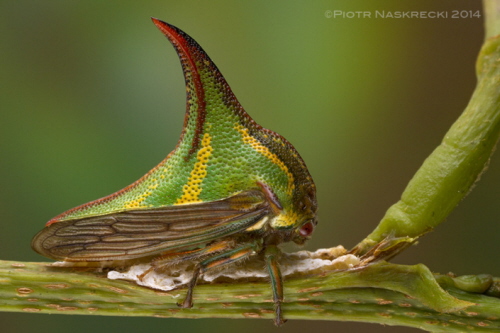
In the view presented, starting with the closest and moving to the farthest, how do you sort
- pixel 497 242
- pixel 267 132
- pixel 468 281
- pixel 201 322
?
1. pixel 468 281
2. pixel 267 132
3. pixel 497 242
4. pixel 201 322

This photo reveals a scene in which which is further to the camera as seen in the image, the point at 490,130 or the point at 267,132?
the point at 267,132

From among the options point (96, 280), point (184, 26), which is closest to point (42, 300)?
point (96, 280)

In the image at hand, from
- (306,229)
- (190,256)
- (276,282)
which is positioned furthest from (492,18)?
(190,256)

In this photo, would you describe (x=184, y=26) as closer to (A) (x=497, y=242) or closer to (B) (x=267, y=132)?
(B) (x=267, y=132)

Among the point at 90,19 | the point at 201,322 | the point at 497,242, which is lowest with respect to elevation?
the point at 201,322

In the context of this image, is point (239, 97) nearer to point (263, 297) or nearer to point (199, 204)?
point (199, 204)

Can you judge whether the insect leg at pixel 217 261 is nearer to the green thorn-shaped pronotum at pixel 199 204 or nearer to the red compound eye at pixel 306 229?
the green thorn-shaped pronotum at pixel 199 204
